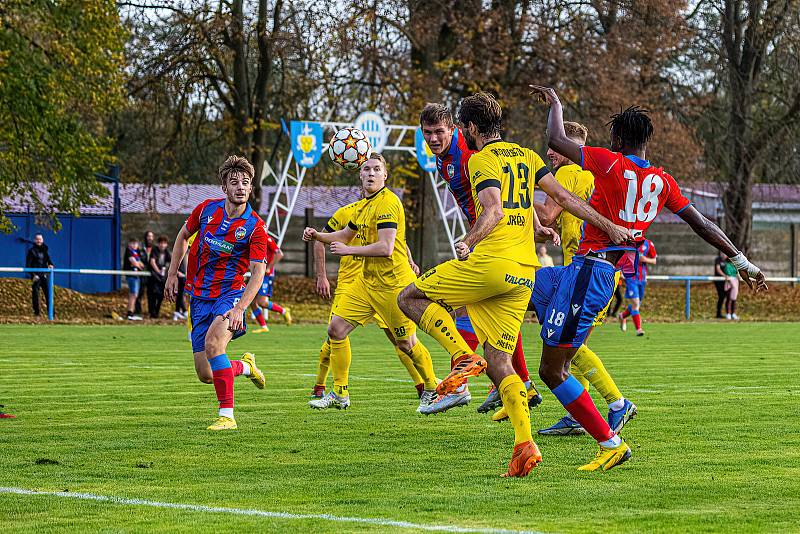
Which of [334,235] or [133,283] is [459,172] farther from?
[133,283]

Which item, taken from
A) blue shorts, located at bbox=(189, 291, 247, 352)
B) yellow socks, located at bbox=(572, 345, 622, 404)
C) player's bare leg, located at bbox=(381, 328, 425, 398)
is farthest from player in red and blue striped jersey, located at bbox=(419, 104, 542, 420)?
player's bare leg, located at bbox=(381, 328, 425, 398)

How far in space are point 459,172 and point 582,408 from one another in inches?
75.6

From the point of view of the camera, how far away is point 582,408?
24.3 ft

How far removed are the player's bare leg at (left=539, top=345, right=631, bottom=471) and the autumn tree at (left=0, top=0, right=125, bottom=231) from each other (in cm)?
2190

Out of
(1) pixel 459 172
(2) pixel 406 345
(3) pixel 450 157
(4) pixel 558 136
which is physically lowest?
(2) pixel 406 345

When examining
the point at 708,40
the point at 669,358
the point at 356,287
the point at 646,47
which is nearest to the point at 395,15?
the point at 646,47

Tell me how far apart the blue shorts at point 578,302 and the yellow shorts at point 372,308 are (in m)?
3.16

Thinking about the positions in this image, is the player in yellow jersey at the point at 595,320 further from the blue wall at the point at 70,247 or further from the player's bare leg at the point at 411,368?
the blue wall at the point at 70,247

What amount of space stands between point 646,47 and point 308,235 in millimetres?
25929

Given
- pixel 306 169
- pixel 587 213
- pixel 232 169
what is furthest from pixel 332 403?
pixel 306 169

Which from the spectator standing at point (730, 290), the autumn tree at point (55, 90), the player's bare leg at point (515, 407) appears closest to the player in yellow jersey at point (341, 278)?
the player's bare leg at point (515, 407)

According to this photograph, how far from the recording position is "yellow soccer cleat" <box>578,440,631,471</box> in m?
7.33

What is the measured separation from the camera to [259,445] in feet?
28.2

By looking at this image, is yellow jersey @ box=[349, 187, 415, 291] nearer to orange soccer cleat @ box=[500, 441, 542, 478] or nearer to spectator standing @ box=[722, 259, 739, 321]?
orange soccer cleat @ box=[500, 441, 542, 478]
